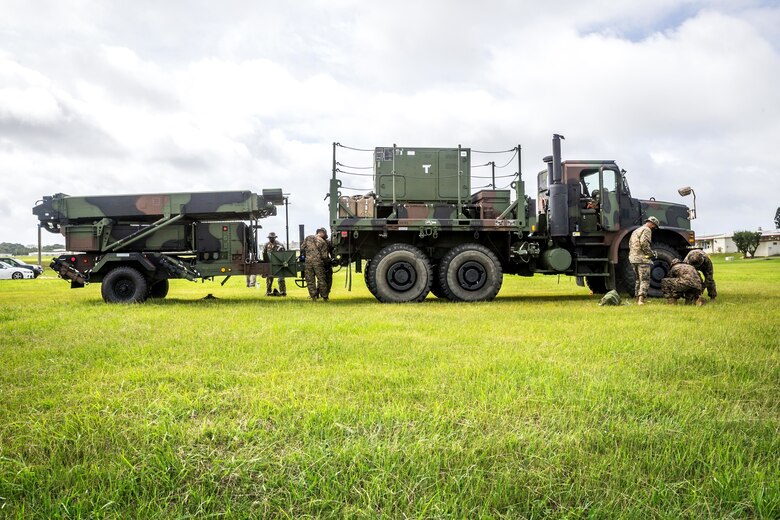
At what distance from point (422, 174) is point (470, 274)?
2437 mm

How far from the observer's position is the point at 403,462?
264 cm

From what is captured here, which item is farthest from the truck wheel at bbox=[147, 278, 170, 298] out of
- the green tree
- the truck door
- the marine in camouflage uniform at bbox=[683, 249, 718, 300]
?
the green tree

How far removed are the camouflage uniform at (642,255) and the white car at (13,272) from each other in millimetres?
31354

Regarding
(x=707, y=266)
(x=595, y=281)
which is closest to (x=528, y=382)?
(x=707, y=266)

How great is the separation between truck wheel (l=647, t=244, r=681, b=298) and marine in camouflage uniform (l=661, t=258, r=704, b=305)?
1085mm

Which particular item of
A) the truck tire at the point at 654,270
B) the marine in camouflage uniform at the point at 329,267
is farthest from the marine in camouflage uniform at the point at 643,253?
the marine in camouflage uniform at the point at 329,267

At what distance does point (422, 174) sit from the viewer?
37.8 ft

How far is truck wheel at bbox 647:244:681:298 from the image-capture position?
11305 millimetres

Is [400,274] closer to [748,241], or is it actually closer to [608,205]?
[608,205]

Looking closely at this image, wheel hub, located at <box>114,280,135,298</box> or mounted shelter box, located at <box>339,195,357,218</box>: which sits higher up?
mounted shelter box, located at <box>339,195,357,218</box>

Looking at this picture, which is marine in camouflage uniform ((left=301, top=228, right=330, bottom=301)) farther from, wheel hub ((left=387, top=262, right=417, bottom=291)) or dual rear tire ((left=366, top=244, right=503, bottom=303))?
wheel hub ((left=387, top=262, right=417, bottom=291))

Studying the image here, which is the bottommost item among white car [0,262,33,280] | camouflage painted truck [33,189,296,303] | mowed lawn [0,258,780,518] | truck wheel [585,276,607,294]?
mowed lawn [0,258,780,518]

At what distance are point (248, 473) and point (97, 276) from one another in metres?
10.3

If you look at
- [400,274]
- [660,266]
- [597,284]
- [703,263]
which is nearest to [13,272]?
[400,274]
